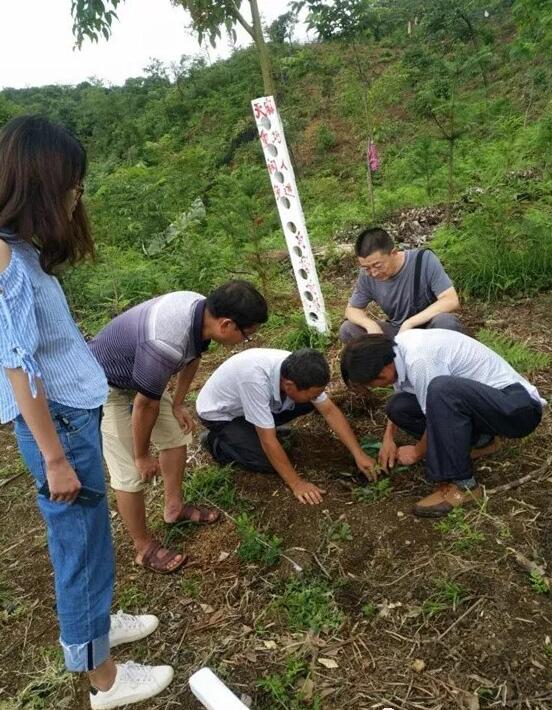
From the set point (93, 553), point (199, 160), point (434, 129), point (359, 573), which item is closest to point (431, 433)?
point (359, 573)

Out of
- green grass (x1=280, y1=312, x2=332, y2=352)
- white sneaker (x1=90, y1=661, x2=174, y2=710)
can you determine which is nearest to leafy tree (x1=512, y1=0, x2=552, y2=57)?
green grass (x1=280, y1=312, x2=332, y2=352)

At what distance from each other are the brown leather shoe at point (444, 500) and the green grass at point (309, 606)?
0.58 meters

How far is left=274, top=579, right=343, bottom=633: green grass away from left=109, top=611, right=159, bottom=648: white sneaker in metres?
0.55

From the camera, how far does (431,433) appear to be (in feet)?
8.53

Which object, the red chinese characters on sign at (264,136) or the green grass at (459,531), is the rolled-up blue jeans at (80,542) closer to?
the green grass at (459,531)

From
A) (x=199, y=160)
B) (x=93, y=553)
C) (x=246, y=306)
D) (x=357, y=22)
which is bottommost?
(x=93, y=553)

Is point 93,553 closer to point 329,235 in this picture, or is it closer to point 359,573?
point 359,573

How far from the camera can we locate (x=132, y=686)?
2.08m

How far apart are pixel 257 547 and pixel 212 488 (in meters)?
0.65

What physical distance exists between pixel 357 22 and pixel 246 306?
648cm

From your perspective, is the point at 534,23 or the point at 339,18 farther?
the point at 339,18

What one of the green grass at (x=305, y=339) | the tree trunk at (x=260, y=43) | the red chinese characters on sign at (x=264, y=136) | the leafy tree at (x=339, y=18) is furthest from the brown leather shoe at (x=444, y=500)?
the leafy tree at (x=339, y=18)

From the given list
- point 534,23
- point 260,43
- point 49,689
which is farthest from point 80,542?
point 534,23

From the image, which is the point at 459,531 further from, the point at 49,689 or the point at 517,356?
the point at 49,689
